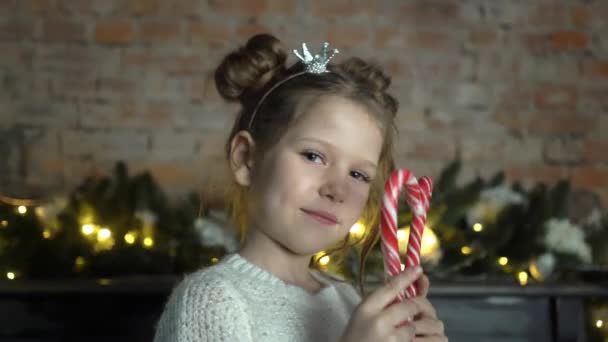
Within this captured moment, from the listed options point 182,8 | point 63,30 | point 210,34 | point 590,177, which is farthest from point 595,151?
point 63,30

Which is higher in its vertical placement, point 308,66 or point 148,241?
point 308,66

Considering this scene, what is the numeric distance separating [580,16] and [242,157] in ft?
6.07

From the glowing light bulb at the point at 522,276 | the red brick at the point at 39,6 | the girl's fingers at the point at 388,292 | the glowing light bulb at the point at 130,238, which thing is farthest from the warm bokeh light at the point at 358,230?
the red brick at the point at 39,6

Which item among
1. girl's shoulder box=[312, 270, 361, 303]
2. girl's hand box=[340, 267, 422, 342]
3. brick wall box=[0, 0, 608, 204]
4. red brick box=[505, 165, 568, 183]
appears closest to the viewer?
girl's hand box=[340, 267, 422, 342]

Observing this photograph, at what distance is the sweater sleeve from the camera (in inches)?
46.3

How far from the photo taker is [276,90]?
55.1 inches

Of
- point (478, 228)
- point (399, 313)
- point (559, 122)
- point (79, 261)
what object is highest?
point (399, 313)

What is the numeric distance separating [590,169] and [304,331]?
1807 millimetres

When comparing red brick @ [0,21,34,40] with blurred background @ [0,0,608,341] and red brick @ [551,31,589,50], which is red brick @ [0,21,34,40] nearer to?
blurred background @ [0,0,608,341]

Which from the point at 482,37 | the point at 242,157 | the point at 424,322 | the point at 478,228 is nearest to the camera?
the point at 424,322

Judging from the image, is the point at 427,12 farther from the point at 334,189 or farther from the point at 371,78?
the point at 334,189

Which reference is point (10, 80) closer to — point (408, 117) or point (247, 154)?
point (408, 117)

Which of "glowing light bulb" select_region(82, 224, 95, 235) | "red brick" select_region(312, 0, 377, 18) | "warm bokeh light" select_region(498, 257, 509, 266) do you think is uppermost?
"red brick" select_region(312, 0, 377, 18)

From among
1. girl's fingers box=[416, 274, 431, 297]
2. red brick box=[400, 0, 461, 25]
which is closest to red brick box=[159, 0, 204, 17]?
red brick box=[400, 0, 461, 25]
